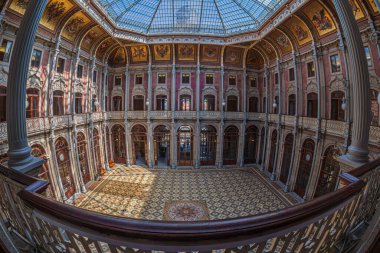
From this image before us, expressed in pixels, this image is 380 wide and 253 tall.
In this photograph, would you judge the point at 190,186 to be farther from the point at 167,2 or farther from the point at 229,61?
the point at 167,2

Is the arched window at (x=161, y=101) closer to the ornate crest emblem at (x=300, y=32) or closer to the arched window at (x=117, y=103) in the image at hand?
the arched window at (x=117, y=103)

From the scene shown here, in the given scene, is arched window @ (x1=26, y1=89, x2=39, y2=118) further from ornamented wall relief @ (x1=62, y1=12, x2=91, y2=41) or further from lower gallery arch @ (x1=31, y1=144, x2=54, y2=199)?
ornamented wall relief @ (x1=62, y1=12, x2=91, y2=41)

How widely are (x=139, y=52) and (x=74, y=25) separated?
683 cm

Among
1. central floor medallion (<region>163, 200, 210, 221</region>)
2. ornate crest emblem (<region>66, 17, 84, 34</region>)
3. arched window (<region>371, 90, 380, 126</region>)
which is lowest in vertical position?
central floor medallion (<region>163, 200, 210, 221</region>)

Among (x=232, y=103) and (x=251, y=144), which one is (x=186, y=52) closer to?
(x=232, y=103)

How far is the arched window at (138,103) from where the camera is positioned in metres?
20.6

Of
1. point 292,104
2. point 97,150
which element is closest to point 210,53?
point 292,104

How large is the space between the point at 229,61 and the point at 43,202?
21.2 meters

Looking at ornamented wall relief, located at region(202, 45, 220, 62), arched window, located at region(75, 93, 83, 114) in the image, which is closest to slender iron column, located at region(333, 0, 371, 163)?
ornamented wall relief, located at region(202, 45, 220, 62)

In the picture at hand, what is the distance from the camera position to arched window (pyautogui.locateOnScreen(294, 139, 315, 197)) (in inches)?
545

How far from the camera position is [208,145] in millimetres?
20641

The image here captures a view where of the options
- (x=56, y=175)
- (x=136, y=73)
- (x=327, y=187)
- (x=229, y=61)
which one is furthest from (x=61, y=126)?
(x=327, y=187)

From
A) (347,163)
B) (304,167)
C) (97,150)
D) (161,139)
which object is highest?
(347,163)

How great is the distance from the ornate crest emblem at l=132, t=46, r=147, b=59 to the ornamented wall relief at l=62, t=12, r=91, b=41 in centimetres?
575
